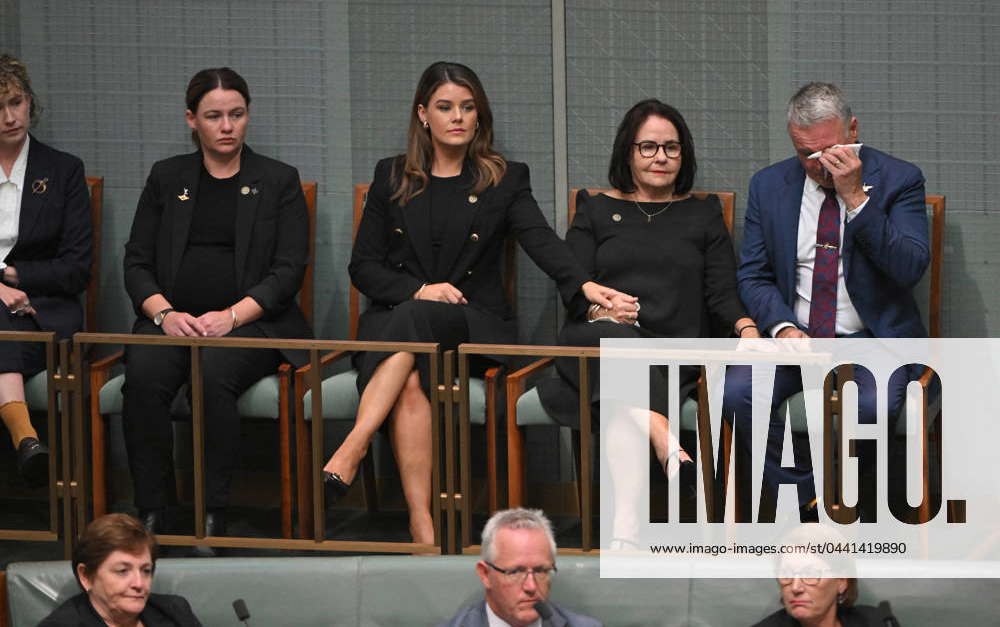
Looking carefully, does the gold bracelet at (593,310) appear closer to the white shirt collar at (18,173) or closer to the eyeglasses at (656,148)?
the eyeglasses at (656,148)

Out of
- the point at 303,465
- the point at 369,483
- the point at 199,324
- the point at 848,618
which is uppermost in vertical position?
the point at 199,324

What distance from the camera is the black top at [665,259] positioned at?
5.11 m

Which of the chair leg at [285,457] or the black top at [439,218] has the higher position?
the black top at [439,218]

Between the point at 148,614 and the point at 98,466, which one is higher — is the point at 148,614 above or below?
below

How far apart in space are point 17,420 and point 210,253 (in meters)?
0.81

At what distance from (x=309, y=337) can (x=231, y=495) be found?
2.17 feet

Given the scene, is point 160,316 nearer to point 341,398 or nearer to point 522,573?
point 341,398

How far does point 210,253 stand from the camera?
17.3ft

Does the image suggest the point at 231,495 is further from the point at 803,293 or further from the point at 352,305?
the point at 803,293

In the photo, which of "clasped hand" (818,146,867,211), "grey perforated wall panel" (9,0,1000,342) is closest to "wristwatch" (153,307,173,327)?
"grey perforated wall panel" (9,0,1000,342)

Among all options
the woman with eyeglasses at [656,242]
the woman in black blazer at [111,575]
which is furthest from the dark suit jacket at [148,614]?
the woman with eyeglasses at [656,242]

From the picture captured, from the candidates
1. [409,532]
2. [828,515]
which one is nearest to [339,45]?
[409,532]

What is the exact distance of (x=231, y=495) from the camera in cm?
557

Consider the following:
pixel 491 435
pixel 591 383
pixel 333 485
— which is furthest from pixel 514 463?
pixel 333 485
